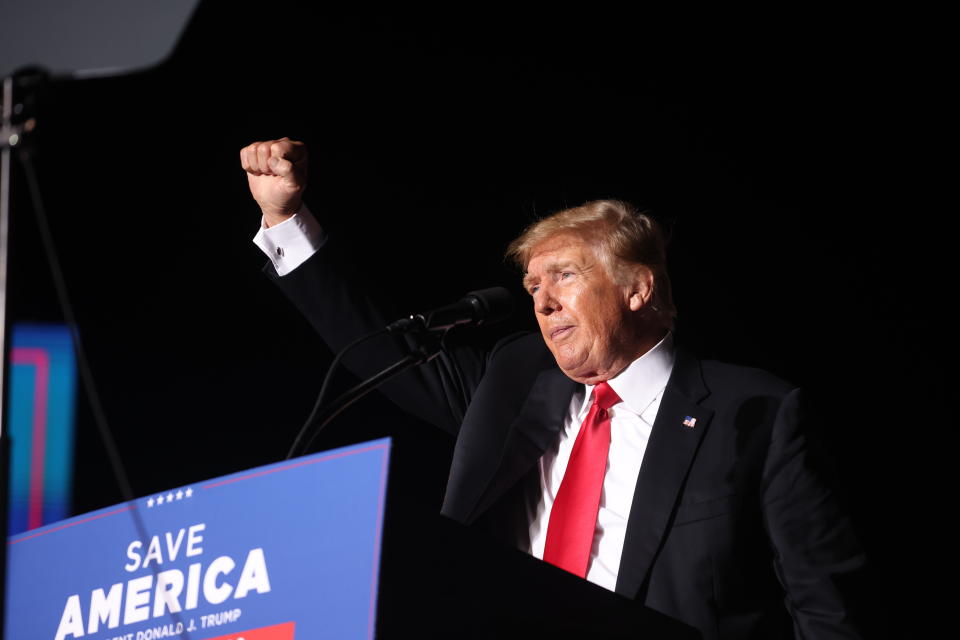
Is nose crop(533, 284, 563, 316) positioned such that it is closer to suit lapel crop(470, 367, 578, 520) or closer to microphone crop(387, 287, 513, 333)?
Answer: suit lapel crop(470, 367, 578, 520)

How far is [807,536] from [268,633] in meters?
1.06

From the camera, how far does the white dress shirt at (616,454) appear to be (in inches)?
69.9

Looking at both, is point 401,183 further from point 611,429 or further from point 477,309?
point 477,309

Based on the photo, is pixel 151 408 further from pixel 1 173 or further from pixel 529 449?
pixel 1 173

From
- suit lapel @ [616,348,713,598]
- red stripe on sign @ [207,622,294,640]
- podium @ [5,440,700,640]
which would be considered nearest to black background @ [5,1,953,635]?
suit lapel @ [616,348,713,598]

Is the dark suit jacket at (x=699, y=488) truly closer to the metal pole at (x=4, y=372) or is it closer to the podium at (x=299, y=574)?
the podium at (x=299, y=574)

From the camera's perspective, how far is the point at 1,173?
3.27 feet

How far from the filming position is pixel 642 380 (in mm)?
1993

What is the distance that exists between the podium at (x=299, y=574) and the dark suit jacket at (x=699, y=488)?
18.8 inches

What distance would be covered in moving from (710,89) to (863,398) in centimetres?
85

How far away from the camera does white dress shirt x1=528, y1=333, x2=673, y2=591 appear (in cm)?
178

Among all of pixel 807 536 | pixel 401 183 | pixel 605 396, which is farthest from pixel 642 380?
pixel 401 183

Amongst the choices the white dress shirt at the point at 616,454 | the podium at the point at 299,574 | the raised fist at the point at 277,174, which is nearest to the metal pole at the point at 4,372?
the podium at the point at 299,574

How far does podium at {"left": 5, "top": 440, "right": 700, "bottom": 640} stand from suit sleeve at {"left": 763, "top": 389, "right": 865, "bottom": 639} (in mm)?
549
